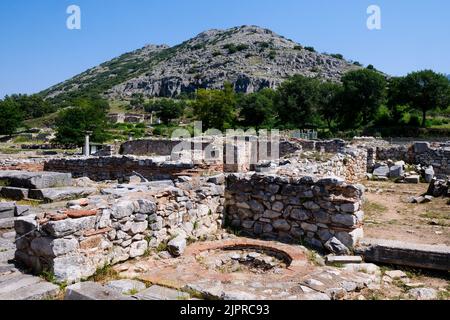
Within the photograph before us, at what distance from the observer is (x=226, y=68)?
126625mm

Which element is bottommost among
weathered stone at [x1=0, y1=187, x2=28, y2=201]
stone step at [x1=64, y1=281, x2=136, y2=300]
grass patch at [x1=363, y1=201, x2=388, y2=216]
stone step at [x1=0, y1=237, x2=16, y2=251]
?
grass patch at [x1=363, y1=201, x2=388, y2=216]

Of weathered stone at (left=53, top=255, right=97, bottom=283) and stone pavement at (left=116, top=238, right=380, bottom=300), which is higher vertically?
weathered stone at (left=53, top=255, right=97, bottom=283)

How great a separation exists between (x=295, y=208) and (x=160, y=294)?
3.27 meters

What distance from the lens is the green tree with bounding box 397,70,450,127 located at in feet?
152

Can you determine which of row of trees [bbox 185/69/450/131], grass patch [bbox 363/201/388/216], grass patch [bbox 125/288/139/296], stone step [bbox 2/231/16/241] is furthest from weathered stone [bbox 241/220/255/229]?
row of trees [bbox 185/69/450/131]

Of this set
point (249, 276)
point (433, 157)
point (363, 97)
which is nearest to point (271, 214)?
point (249, 276)

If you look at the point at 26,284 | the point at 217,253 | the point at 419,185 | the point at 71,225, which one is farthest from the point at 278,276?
the point at 419,185

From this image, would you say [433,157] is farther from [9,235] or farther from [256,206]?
[9,235]

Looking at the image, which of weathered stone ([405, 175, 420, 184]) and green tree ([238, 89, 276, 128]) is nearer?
weathered stone ([405, 175, 420, 184])

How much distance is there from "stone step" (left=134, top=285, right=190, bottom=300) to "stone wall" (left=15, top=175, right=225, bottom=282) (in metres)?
1.04

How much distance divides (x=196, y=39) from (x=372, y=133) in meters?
146

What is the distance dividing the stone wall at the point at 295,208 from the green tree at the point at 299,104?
1977 inches

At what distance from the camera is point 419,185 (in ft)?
49.8

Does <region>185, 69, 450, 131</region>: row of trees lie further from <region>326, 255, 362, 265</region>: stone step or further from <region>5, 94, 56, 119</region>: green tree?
<region>5, 94, 56, 119</region>: green tree
